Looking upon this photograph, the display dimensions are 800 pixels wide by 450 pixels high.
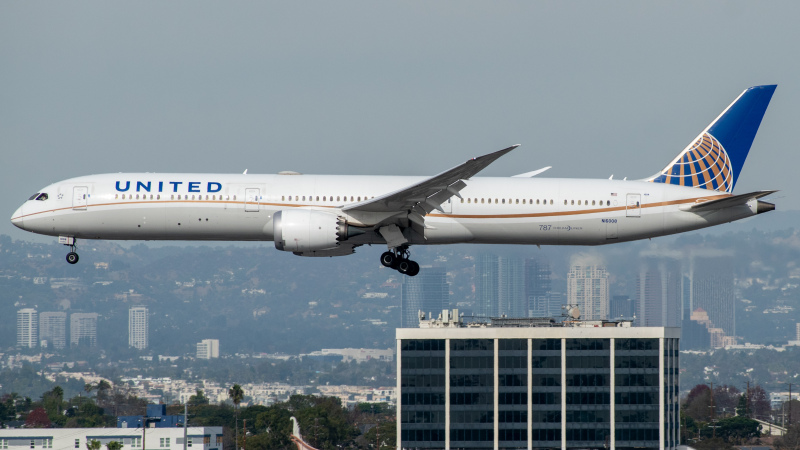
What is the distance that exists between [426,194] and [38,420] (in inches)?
5738

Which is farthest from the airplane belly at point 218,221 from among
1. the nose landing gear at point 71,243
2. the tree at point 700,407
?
the tree at point 700,407

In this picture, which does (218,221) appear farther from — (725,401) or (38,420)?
(725,401)

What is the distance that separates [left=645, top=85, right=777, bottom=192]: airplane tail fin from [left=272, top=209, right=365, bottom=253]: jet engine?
567 inches

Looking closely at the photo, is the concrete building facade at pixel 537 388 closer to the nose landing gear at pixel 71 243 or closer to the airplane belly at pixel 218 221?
the nose landing gear at pixel 71 243

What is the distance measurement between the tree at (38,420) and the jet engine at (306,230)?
138 metres

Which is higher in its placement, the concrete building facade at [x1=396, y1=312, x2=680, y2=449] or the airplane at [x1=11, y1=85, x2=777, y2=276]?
the airplane at [x1=11, y1=85, x2=777, y2=276]

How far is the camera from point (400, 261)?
42812 millimetres

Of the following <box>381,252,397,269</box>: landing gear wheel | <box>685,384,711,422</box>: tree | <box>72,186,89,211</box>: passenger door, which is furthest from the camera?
<box>685,384,711,422</box>: tree

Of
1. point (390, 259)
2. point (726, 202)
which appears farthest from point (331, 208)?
point (726, 202)

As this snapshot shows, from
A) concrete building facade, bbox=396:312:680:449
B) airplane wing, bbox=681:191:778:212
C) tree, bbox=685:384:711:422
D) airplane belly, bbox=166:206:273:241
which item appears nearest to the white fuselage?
airplane belly, bbox=166:206:273:241

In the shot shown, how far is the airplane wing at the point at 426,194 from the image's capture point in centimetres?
3791

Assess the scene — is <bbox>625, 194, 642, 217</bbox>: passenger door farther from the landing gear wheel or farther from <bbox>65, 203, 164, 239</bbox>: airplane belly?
<bbox>65, 203, 164, 239</bbox>: airplane belly

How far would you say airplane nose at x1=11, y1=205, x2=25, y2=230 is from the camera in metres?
42.7

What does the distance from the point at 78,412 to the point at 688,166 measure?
15120 cm
